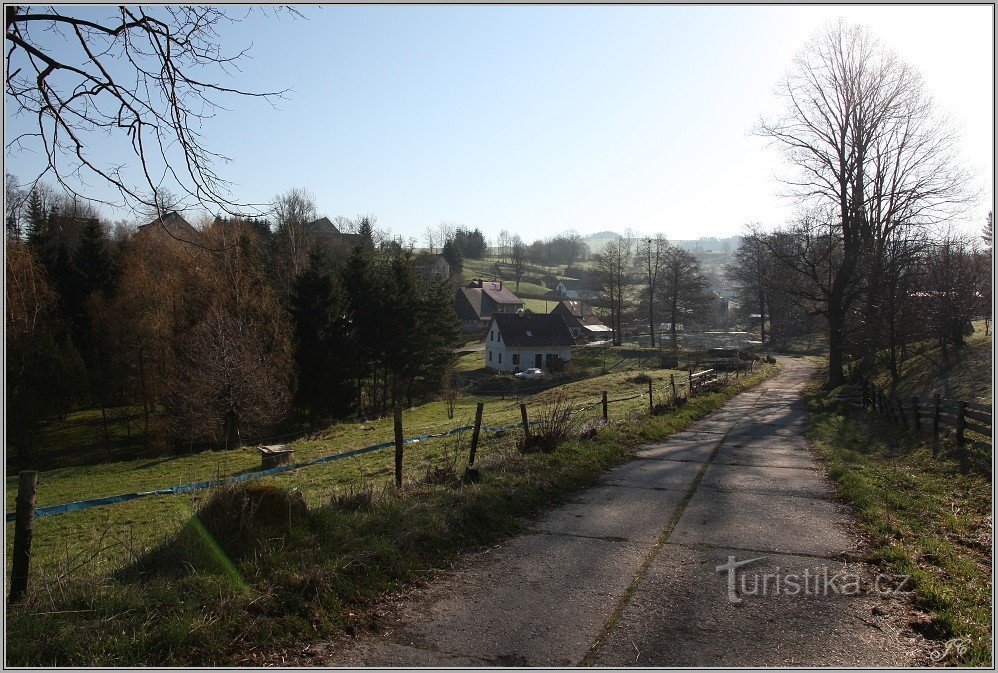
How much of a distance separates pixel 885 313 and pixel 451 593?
30765 mm

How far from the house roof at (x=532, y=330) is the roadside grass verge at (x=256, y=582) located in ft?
174

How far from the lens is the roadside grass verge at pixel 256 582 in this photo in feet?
14.1

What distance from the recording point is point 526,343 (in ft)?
201

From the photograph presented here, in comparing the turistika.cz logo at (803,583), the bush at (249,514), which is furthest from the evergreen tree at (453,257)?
the turistika.cz logo at (803,583)

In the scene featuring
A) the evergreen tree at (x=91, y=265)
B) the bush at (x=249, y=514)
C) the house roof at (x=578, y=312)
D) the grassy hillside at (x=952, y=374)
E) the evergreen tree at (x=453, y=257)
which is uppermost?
the evergreen tree at (x=453, y=257)

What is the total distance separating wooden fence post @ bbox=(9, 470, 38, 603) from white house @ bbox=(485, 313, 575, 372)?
54848 mm

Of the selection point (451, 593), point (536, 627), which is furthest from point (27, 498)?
point (536, 627)

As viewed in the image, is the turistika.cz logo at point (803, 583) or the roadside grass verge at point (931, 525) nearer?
the roadside grass verge at point (931, 525)

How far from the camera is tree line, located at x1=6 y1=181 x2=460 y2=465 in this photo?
90.6 feet

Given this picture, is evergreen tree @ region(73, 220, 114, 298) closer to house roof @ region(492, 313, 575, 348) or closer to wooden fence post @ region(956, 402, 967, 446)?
house roof @ region(492, 313, 575, 348)

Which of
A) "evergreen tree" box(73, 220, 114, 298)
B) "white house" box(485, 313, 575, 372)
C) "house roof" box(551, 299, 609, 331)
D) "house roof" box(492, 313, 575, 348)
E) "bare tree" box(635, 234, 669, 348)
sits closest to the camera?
"evergreen tree" box(73, 220, 114, 298)

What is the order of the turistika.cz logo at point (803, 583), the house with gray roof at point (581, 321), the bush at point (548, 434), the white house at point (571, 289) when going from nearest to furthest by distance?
the turistika.cz logo at point (803, 583) → the bush at point (548, 434) → the house with gray roof at point (581, 321) → the white house at point (571, 289)

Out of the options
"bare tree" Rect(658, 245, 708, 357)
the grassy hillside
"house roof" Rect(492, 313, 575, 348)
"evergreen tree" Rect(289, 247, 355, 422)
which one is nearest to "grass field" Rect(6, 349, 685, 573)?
"evergreen tree" Rect(289, 247, 355, 422)

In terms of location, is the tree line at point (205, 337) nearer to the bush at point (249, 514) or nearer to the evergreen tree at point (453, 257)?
the bush at point (249, 514)
